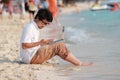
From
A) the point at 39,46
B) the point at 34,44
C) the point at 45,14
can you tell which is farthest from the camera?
the point at 39,46

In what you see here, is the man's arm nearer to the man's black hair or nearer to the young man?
the young man

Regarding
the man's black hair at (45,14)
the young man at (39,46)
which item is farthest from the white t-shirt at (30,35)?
the man's black hair at (45,14)

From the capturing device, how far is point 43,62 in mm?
7449

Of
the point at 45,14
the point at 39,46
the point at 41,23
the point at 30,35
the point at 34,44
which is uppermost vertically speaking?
the point at 45,14

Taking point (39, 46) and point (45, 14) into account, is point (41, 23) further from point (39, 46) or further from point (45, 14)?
point (39, 46)

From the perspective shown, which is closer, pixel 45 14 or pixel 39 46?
pixel 45 14

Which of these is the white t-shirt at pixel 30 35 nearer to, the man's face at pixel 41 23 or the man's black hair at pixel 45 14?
the man's face at pixel 41 23

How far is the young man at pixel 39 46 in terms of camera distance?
686 cm

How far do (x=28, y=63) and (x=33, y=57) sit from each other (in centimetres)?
17

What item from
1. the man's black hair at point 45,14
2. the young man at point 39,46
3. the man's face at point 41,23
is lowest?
the young man at point 39,46

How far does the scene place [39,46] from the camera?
7.23m

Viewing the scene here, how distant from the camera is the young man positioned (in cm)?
686

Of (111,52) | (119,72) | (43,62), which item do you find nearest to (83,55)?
(111,52)

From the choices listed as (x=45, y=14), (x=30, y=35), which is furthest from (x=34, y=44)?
(x=45, y=14)
